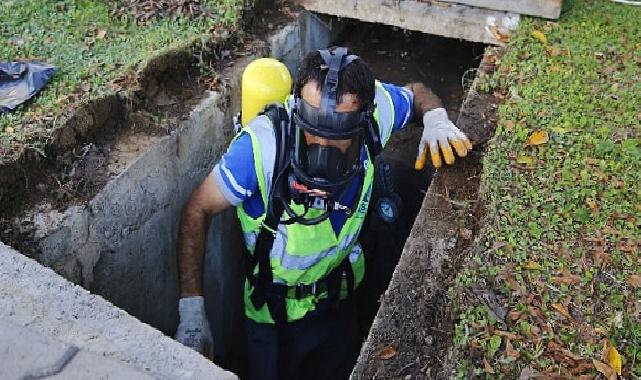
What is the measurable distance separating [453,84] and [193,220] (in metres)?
3.25

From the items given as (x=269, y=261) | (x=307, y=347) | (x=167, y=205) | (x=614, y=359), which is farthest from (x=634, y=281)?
(x=167, y=205)

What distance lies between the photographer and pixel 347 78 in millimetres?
3398

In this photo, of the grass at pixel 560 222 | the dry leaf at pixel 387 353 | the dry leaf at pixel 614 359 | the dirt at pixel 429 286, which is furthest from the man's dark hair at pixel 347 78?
the dry leaf at pixel 614 359

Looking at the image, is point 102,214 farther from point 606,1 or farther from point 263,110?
point 606,1

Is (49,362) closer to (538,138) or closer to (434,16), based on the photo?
(538,138)

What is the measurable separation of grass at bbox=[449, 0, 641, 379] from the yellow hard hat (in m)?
1.25

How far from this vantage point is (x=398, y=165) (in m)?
5.51

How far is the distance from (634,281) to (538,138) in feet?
3.70

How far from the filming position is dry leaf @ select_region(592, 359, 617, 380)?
2.66m

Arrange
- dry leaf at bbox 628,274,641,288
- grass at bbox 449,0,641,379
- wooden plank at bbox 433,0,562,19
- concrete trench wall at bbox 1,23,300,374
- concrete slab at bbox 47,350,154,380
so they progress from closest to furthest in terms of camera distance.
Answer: concrete slab at bbox 47,350,154,380
grass at bbox 449,0,641,379
dry leaf at bbox 628,274,641,288
concrete trench wall at bbox 1,23,300,374
wooden plank at bbox 433,0,562,19

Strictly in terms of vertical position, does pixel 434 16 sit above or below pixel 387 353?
above

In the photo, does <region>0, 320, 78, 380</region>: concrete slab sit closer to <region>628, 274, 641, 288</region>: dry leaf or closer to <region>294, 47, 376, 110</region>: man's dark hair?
<region>294, 47, 376, 110</region>: man's dark hair

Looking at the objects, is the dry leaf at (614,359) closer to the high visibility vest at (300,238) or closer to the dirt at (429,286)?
the dirt at (429,286)

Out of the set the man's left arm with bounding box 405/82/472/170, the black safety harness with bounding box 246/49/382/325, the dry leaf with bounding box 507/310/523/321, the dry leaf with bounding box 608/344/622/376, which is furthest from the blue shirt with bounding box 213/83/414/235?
the dry leaf with bounding box 608/344/622/376
